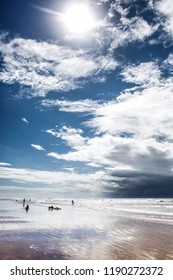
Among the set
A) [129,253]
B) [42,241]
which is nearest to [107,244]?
[129,253]

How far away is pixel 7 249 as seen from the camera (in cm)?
1673

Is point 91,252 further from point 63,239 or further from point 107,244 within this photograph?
point 63,239

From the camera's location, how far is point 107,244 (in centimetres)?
1920
